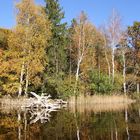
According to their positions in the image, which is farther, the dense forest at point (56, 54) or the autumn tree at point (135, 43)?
the autumn tree at point (135, 43)

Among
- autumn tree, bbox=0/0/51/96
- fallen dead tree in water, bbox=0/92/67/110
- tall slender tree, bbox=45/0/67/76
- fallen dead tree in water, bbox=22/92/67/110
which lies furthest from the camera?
tall slender tree, bbox=45/0/67/76

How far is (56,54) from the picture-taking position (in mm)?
40719

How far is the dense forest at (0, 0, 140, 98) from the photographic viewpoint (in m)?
37.2

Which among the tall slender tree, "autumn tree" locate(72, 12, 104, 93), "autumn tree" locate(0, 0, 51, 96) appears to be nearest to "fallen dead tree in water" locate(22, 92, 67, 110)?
"autumn tree" locate(0, 0, 51, 96)

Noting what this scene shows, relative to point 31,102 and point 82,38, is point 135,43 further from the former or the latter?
point 31,102

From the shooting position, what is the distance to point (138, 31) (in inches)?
1992

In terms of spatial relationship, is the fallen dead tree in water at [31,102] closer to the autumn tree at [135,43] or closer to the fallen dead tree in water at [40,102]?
the fallen dead tree in water at [40,102]

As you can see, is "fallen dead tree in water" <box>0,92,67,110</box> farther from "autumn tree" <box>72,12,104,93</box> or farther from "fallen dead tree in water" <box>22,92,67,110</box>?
"autumn tree" <box>72,12,104,93</box>

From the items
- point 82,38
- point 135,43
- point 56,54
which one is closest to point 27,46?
point 56,54

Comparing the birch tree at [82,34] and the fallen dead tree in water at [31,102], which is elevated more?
the birch tree at [82,34]

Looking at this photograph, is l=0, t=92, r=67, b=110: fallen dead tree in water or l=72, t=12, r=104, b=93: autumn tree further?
l=72, t=12, r=104, b=93: autumn tree

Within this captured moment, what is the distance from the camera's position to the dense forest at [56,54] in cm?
3722

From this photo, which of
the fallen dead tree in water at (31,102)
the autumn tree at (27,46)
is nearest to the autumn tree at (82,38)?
the autumn tree at (27,46)

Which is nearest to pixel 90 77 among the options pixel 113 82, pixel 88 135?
pixel 113 82
